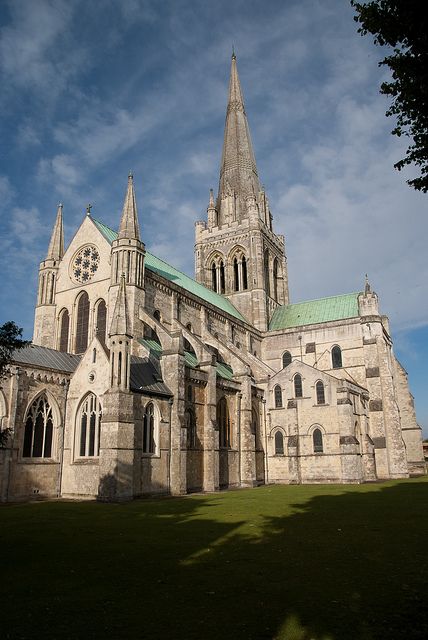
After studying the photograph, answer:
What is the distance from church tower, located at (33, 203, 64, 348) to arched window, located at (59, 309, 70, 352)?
627mm

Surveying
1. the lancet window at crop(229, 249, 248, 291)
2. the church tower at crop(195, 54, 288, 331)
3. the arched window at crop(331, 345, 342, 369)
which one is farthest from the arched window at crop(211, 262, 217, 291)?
the arched window at crop(331, 345, 342, 369)

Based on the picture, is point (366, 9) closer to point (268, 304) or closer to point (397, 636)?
point (397, 636)

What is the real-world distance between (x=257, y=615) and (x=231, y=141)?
205 ft

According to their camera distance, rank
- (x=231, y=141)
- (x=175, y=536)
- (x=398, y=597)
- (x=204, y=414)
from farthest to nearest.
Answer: (x=231, y=141) < (x=204, y=414) < (x=175, y=536) < (x=398, y=597)

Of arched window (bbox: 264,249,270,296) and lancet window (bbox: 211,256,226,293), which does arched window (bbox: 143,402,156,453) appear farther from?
arched window (bbox: 264,249,270,296)

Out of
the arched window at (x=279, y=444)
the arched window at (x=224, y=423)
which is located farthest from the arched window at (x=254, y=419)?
the arched window at (x=224, y=423)

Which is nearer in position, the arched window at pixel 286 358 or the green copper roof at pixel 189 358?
the green copper roof at pixel 189 358

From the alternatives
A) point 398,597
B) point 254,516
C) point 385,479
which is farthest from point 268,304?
point 398,597

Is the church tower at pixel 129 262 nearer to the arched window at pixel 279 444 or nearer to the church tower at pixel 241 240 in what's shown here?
the arched window at pixel 279 444

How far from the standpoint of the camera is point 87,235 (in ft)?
123

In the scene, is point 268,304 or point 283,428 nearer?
point 283,428

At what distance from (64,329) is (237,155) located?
36.4 metres

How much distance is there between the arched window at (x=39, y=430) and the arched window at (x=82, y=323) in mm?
7683

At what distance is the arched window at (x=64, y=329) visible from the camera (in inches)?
1448
